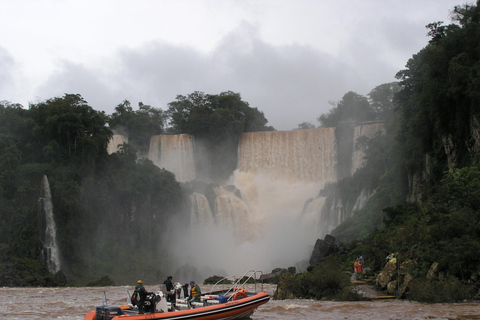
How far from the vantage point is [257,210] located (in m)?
58.8

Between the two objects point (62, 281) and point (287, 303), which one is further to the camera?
point (62, 281)

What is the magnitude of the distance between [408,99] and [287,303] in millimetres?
26722

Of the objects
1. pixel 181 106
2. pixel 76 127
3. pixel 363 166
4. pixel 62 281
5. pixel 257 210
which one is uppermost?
pixel 181 106

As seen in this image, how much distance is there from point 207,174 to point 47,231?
2139 cm

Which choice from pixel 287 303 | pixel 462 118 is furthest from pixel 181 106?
pixel 287 303

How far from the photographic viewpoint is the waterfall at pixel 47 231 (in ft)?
154

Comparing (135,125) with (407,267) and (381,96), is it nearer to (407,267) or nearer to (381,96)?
(381,96)

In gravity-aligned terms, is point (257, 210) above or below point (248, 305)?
above

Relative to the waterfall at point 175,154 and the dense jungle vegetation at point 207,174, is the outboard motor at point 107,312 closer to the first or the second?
the dense jungle vegetation at point 207,174

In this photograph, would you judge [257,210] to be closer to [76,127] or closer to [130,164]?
[130,164]

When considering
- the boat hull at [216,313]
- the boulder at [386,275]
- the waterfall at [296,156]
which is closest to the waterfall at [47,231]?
the waterfall at [296,156]

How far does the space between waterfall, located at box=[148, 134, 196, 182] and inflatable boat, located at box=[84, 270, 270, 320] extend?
46171mm

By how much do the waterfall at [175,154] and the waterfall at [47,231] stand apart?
17.0 metres

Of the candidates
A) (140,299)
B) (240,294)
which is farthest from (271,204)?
(140,299)
